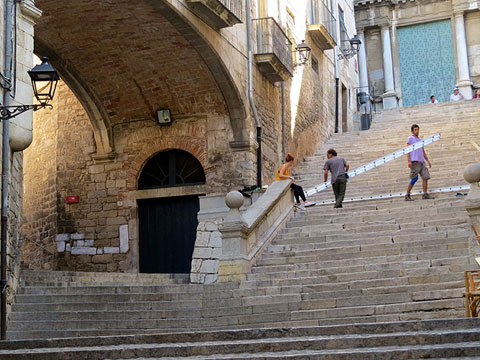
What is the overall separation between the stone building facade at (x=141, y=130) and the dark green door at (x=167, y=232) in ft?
0.10

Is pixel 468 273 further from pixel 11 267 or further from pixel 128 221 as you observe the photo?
pixel 128 221

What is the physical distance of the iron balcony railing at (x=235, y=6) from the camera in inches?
605

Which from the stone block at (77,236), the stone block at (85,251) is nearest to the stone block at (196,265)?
the stone block at (85,251)

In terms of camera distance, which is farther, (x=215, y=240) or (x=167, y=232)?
(x=167, y=232)

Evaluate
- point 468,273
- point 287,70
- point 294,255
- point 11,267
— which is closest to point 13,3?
point 11,267

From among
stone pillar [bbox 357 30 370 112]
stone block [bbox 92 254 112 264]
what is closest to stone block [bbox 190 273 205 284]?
stone block [bbox 92 254 112 264]

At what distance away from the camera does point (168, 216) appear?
1738 centimetres

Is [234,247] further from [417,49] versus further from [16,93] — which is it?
[417,49]

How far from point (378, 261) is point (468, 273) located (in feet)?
7.92

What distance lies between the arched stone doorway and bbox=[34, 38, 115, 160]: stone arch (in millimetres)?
981

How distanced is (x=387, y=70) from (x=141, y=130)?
18.6 metres

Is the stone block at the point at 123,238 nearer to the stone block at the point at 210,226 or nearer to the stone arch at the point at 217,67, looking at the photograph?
the stone arch at the point at 217,67

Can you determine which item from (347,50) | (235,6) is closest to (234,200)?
(235,6)

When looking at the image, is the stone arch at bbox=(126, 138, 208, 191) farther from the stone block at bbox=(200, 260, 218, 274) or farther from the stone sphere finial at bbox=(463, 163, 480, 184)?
the stone sphere finial at bbox=(463, 163, 480, 184)
